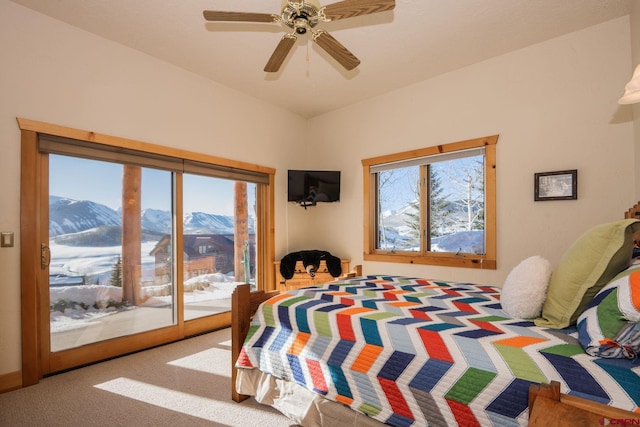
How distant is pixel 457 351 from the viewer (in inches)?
50.3

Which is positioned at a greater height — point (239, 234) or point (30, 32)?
point (30, 32)

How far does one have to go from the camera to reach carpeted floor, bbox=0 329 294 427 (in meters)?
1.88

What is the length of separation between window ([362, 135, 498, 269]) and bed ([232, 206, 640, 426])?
57.1 inches

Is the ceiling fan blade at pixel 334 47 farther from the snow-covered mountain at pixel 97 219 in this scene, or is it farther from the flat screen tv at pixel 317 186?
the snow-covered mountain at pixel 97 219

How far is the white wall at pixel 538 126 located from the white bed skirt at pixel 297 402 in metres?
2.25

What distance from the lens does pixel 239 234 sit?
13.3 ft

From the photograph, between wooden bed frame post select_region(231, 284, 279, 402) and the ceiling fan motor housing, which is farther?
wooden bed frame post select_region(231, 284, 279, 402)

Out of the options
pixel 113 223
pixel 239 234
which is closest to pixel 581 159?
pixel 239 234

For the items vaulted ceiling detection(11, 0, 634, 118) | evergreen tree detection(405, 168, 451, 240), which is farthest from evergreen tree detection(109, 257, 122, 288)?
evergreen tree detection(405, 168, 451, 240)

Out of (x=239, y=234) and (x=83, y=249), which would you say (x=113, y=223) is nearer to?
(x=83, y=249)

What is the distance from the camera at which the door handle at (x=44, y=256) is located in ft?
8.11

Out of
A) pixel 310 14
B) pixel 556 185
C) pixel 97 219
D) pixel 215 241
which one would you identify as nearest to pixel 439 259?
pixel 556 185

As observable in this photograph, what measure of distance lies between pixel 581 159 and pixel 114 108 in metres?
4.08

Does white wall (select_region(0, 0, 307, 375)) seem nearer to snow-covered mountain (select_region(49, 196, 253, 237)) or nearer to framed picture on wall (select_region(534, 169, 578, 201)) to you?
snow-covered mountain (select_region(49, 196, 253, 237))
